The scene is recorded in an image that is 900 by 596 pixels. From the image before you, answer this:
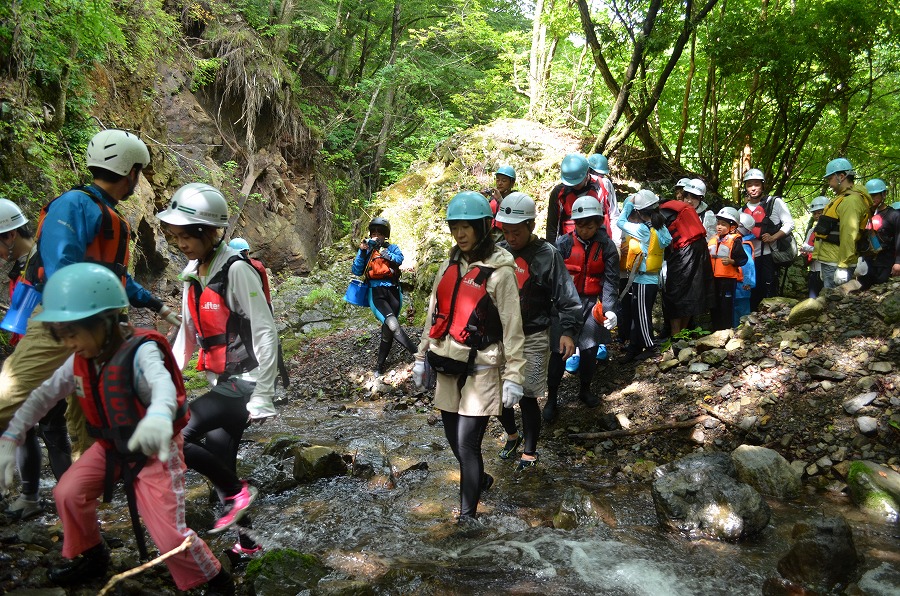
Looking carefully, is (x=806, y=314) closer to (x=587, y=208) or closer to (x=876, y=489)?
(x=876, y=489)

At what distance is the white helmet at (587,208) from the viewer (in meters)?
5.39

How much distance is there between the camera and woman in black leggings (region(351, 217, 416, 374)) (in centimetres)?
798

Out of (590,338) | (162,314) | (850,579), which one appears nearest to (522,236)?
(590,338)

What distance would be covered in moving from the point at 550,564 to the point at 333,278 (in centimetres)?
1076

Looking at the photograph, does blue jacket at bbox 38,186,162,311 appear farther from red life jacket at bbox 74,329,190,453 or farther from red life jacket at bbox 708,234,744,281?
red life jacket at bbox 708,234,744,281

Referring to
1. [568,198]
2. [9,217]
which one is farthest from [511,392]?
[9,217]

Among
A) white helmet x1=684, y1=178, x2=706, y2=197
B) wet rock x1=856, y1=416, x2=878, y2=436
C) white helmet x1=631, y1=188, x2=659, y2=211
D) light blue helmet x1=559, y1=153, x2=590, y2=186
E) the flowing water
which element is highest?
light blue helmet x1=559, y1=153, x2=590, y2=186

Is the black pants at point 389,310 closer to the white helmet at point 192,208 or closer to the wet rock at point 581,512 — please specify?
the wet rock at point 581,512

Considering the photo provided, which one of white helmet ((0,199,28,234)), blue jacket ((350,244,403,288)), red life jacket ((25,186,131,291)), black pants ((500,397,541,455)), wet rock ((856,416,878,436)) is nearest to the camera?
red life jacket ((25,186,131,291))

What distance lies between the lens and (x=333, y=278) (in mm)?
13422

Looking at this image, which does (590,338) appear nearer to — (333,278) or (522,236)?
(522,236)

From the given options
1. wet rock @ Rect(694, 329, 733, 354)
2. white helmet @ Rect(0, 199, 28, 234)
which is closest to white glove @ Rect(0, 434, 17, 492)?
white helmet @ Rect(0, 199, 28, 234)

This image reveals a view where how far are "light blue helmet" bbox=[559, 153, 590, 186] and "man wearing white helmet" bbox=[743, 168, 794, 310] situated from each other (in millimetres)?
3275

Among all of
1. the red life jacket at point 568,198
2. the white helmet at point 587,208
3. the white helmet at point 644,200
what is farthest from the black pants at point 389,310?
the white helmet at point 644,200
